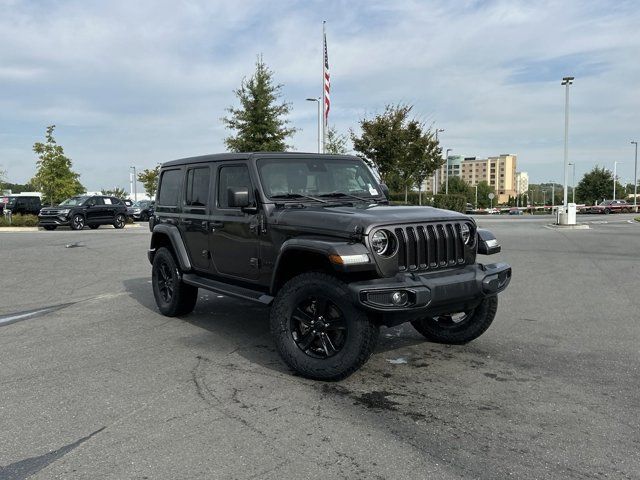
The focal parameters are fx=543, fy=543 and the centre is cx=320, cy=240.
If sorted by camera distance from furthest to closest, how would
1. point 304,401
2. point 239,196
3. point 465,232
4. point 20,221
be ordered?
point 20,221 < point 239,196 < point 465,232 < point 304,401

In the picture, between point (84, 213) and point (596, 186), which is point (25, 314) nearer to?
point (84, 213)

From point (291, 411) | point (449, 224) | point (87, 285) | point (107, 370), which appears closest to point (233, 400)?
point (291, 411)

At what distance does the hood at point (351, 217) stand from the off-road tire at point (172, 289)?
7.28 feet

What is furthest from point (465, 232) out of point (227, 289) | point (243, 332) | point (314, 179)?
point (243, 332)

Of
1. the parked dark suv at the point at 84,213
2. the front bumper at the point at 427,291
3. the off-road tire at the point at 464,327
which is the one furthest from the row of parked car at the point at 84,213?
the front bumper at the point at 427,291

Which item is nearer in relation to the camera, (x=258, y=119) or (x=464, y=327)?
(x=464, y=327)

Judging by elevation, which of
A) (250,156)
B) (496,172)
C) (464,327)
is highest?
(496,172)

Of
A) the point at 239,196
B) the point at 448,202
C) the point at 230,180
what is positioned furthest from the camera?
the point at 448,202

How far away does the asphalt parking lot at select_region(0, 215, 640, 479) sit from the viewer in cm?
310

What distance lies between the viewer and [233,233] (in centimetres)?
545

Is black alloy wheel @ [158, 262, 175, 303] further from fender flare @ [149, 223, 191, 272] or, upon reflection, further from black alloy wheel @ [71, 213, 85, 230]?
black alloy wheel @ [71, 213, 85, 230]

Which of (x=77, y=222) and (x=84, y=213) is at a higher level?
(x=84, y=213)

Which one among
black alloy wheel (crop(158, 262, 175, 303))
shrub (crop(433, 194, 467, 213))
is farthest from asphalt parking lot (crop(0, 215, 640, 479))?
shrub (crop(433, 194, 467, 213))

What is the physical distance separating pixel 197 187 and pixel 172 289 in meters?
1.36
